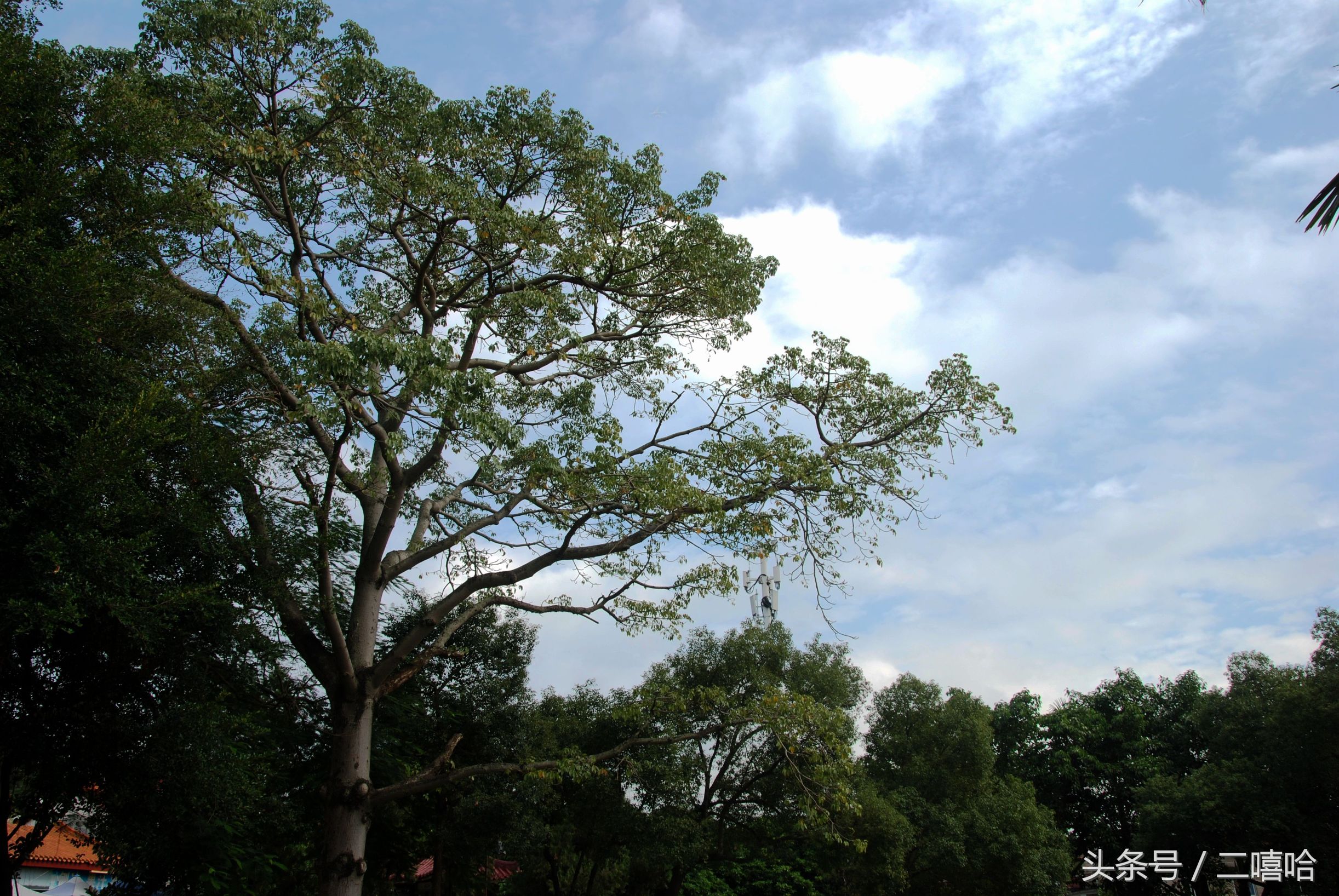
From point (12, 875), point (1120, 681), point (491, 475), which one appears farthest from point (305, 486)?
point (1120, 681)

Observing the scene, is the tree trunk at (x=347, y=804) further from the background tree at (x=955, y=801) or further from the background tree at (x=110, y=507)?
the background tree at (x=955, y=801)

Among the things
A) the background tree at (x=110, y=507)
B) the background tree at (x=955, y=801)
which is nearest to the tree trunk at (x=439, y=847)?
the background tree at (x=110, y=507)

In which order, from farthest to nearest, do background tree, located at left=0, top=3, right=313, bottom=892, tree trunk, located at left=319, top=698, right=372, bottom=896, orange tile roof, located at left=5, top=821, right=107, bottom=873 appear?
orange tile roof, located at left=5, top=821, right=107, bottom=873
tree trunk, located at left=319, top=698, right=372, bottom=896
background tree, located at left=0, top=3, right=313, bottom=892

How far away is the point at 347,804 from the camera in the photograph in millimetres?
9062

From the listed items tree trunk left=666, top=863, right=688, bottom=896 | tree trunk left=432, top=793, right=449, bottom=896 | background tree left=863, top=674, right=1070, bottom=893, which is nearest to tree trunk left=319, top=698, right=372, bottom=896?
tree trunk left=432, top=793, right=449, bottom=896

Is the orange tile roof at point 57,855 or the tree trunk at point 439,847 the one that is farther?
the orange tile roof at point 57,855

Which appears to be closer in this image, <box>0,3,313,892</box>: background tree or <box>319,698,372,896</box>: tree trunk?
<box>0,3,313,892</box>: background tree

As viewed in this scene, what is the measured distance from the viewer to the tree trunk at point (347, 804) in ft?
29.0

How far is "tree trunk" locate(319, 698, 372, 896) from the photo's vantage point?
8852 millimetres

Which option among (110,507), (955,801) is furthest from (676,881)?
(110,507)

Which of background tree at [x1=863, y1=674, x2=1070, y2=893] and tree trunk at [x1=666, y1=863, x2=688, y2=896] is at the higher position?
background tree at [x1=863, y1=674, x2=1070, y2=893]

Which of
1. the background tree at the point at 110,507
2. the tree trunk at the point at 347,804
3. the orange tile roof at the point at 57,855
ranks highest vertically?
the background tree at the point at 110,507

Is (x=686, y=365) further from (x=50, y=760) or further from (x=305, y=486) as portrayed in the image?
(x=50, y=760)

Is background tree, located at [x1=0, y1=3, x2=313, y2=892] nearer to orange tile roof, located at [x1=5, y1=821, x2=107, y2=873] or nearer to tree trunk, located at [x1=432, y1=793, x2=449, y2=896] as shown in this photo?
tree trunk, located at [x1=432, y1=793, x2=449, y2=896]
